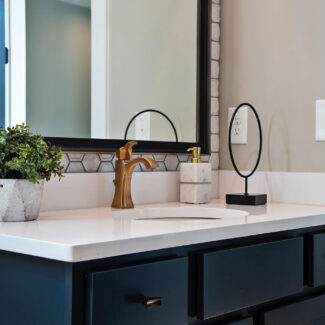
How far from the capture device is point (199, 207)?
5.39 feet

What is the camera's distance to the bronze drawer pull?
100 centimetres

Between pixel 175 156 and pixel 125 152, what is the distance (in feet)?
1.04

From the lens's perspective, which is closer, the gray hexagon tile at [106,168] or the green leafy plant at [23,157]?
the green leafy plant at [23,157]

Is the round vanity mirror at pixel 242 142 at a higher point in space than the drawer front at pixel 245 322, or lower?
higher

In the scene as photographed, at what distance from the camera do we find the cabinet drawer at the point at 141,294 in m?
0.94

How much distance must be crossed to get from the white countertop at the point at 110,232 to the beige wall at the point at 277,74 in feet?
1.30

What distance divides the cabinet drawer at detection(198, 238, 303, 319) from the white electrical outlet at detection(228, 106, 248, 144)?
61cm

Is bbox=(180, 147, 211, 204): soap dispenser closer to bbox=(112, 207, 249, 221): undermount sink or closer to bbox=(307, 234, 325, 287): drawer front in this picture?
bbox=(112, 207, 249, 221): undermount sink

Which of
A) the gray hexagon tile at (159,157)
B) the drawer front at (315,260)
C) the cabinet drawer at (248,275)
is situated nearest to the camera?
the cabinet drawer at (248,275)

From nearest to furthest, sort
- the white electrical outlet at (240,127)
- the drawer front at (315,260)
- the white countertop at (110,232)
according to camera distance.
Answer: the white countertop at (110,232) < the drawer front at (315,260) < the white electrical outlet at (240,127)

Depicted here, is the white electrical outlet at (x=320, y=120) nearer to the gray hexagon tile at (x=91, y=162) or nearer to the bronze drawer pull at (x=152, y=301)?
the gray hexagon tile at (x=91, y=162)

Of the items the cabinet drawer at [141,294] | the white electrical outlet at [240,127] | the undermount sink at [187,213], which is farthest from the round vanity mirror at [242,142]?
the cabinet drawer at [141,294]

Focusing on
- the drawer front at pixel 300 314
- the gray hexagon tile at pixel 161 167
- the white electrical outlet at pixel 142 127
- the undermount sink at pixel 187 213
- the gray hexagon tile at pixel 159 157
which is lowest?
the drawer front at pixel 300 314

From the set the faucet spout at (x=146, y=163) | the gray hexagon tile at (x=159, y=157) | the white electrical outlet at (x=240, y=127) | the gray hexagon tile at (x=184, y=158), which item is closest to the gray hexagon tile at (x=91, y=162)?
the faucet spout at (x=146, y=163)
